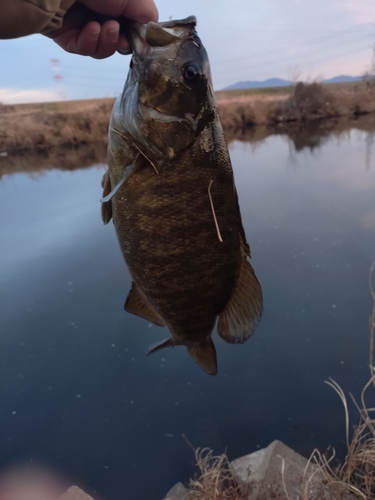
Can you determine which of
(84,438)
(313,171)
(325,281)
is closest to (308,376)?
(325,281)

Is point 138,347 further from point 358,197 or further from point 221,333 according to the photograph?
point 358,197

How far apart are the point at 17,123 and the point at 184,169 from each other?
881 inches

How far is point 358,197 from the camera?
1036cm

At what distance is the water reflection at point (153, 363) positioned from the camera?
418cm

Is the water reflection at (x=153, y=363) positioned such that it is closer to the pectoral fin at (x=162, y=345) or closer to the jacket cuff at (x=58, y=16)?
→ the pectoral fin at (x=162, y=345)

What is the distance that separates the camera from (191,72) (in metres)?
1.30

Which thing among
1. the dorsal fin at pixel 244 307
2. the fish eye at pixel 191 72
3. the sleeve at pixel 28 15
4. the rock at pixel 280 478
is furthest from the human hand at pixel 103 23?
the rock at pixel 280 478

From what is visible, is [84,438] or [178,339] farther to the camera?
[84,438]

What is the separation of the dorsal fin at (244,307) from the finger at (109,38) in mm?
1029

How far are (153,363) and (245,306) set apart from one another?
4065 mm

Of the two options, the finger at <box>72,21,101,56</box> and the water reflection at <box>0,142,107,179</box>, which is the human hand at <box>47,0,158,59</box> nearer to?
the finger at <box>72,21,101,56</box>

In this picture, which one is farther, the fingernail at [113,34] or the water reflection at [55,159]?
the water reflection at [55,159]

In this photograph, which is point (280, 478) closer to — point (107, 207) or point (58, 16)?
point (107, 207)

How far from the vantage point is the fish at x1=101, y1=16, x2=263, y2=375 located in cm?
130
